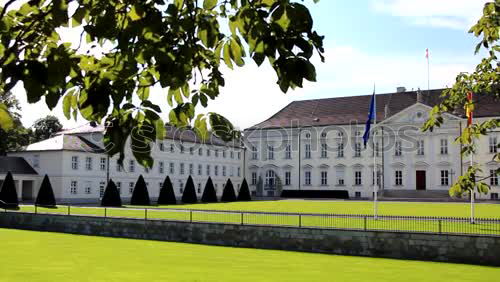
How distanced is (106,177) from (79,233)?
26020mm

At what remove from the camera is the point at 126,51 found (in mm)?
2861

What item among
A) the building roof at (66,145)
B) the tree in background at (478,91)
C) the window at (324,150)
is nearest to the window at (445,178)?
the window at (324,150)

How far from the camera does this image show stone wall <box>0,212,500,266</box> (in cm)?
1834

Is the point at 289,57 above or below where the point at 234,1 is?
below

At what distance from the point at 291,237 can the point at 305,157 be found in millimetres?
46940

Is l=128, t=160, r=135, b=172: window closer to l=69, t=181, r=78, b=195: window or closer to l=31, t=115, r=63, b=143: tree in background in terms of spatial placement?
l=69, t=181, r=78, b=195: window

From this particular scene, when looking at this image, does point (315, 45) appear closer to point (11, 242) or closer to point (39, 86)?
point (39, 86)

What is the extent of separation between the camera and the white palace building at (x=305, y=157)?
4925 cm

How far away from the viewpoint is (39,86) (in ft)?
8.49

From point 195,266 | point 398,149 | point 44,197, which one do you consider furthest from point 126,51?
point 398,149

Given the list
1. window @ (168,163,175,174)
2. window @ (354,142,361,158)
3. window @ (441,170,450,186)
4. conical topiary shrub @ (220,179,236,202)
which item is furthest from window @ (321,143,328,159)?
window @ (168,163,175,174)

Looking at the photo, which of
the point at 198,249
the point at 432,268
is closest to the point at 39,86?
the point at 432,268

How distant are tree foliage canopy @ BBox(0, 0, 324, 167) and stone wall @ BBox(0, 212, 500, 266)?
17031 millimetres

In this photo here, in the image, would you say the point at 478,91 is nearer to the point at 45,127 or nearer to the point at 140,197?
the point at 140,197
